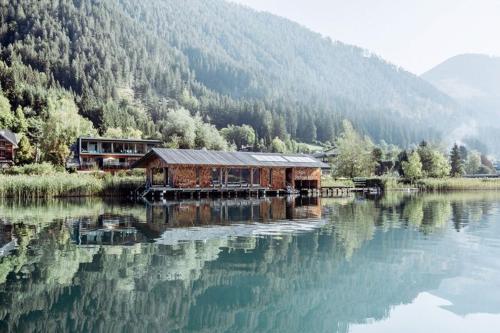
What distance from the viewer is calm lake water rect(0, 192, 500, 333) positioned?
9148mm

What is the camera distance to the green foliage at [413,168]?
70.4m

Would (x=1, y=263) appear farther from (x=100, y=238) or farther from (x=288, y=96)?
(x=288, y=96)

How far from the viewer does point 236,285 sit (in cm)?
1133

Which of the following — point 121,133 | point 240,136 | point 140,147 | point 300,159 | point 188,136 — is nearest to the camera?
point 300,159

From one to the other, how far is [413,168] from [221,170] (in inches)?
1308

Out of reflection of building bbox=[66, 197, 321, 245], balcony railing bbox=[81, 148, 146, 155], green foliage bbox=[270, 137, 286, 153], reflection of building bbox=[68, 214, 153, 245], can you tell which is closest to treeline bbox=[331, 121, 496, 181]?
balcony railing bbox=[81, 148, 146, 155]

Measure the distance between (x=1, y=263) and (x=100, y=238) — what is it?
491cm

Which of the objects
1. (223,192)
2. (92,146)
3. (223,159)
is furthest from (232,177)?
(92,146)

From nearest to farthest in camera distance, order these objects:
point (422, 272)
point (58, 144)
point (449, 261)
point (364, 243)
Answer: point (422, 272)
point (449, 261)
point (364, 243)
point (58, 144)

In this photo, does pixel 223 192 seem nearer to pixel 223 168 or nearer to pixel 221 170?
pixel 221 170

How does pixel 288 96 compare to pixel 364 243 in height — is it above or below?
above

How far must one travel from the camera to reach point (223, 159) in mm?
47906

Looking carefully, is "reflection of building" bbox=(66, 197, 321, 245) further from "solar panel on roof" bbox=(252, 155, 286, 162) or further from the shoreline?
"solar panel on roof" bbox=(252, 155, 286, 162)

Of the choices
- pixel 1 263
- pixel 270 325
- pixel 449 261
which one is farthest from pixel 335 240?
pixel 1 263
